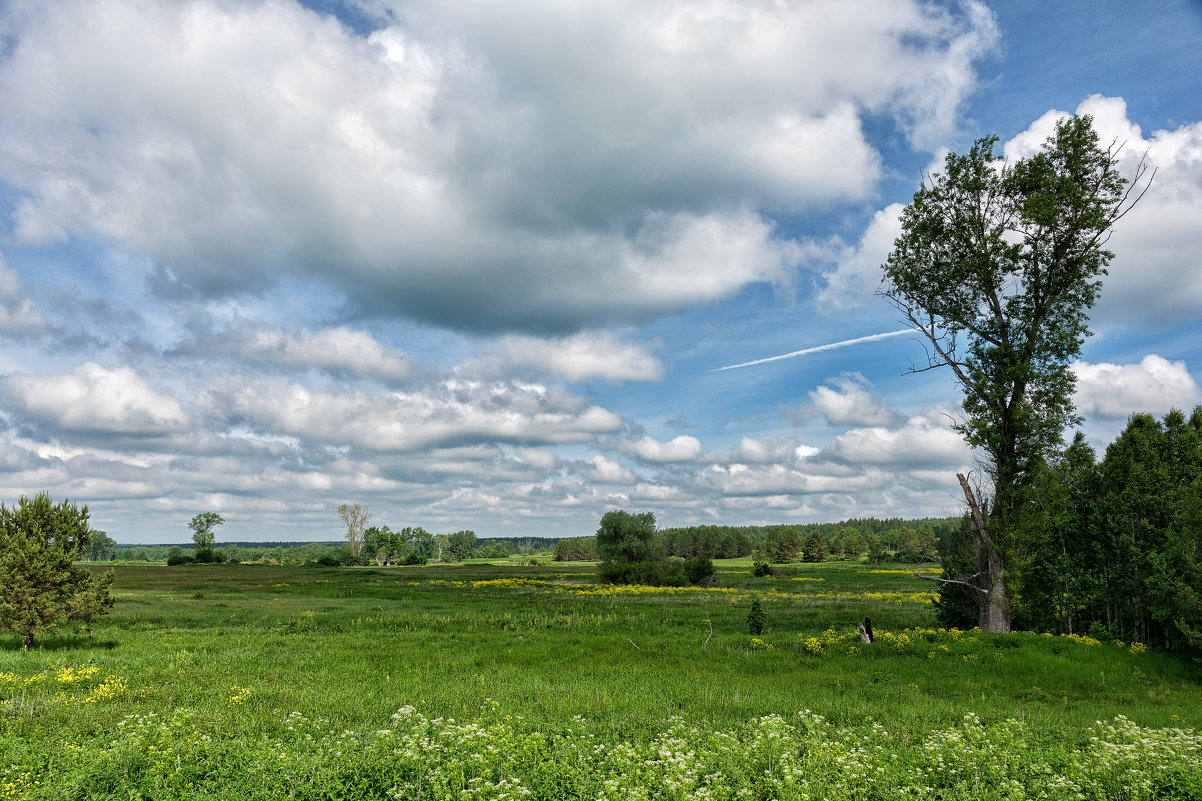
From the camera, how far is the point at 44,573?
2008 centimetres

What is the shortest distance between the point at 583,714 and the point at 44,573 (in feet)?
65.5

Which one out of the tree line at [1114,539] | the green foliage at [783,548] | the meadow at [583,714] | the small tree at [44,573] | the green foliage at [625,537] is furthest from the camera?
the green foliage at [783,548]

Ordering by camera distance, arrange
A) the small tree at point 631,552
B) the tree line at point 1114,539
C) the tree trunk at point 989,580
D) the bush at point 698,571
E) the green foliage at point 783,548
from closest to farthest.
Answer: the tree line at point 1114,539, the tree trunk at point 989,580, the bush at point 698,571, the small tree at point 631,552, the green foliage at point 783,548

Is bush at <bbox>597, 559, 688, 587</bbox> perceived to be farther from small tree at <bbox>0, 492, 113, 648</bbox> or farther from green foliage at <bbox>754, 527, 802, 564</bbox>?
green foliage at <bbox>754, 527, 802, 564</bbox>

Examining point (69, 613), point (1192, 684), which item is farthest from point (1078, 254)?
point (69, 613)

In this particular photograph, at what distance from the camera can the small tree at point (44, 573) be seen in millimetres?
19609

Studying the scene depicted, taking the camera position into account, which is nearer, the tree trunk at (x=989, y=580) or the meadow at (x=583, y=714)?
the meadow at (x=583, y=714)

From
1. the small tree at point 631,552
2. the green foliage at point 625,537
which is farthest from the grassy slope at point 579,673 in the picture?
the green foliage at point 625,537

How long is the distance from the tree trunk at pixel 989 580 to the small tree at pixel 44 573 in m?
35.0

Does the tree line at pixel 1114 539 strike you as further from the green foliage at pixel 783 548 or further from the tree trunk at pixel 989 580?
the green foliage at pixel 783 548

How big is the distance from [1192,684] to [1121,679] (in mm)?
2358

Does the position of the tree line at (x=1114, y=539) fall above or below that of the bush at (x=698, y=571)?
above

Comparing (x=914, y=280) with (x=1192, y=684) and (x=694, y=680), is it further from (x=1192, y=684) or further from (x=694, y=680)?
(x=694, y=680)

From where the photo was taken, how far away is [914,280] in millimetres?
27859
